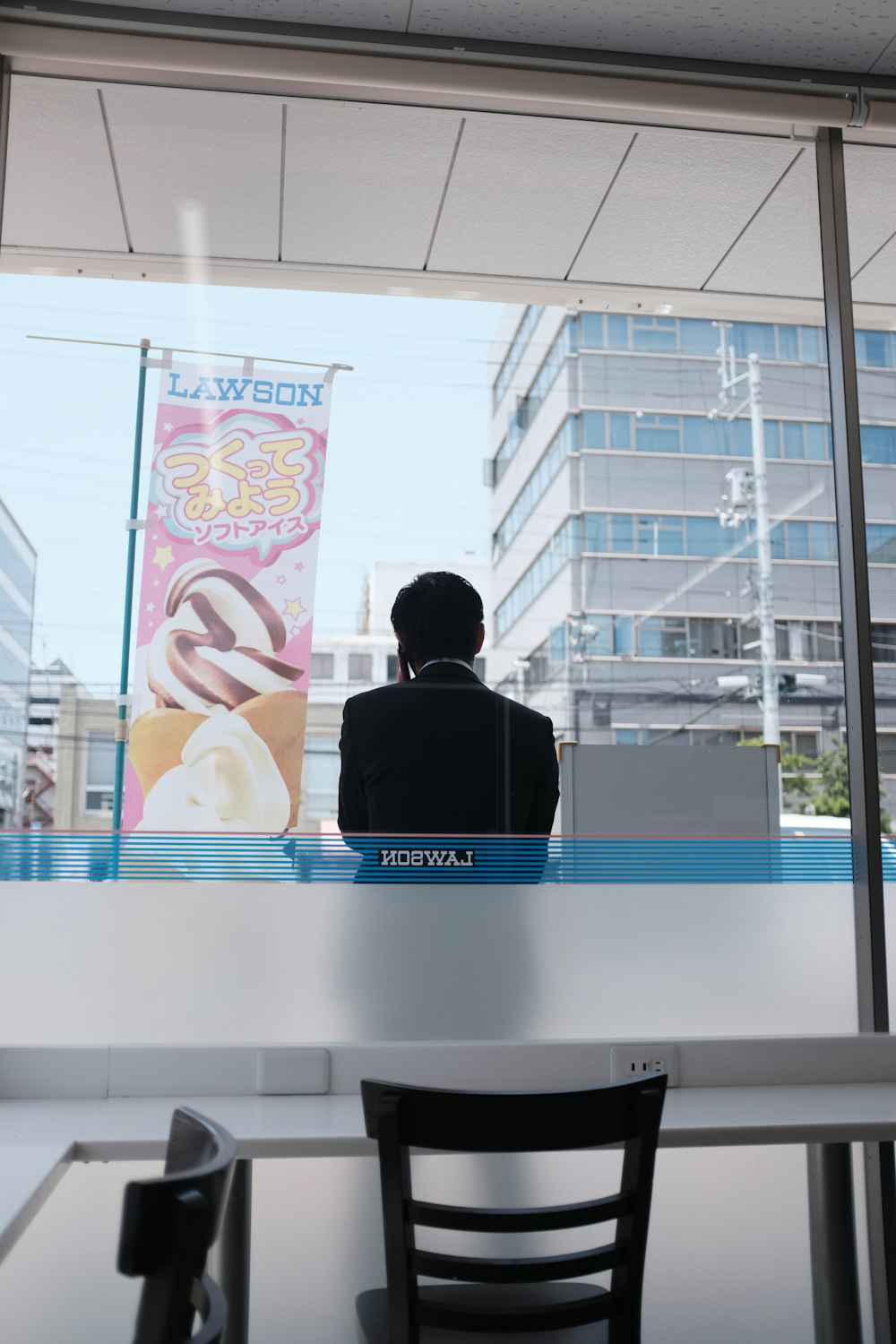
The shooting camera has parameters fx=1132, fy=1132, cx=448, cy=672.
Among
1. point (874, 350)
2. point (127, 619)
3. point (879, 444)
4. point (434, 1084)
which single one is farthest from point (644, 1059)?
point (874, 350)

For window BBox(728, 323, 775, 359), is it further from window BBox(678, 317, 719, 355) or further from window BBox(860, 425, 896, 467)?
window BBox(860, 425, 896, 467)

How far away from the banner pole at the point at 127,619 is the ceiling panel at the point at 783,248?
1506 mm

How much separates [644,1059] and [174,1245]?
1.65m

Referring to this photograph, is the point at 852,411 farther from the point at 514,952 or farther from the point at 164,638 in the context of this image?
the point at 164,638

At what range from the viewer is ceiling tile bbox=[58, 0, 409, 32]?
2.62 m

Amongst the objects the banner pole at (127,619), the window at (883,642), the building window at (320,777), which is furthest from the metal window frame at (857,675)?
the banner pole at (127,619)

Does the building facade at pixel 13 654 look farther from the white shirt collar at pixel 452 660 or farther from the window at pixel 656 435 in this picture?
the window at pixel 656 435

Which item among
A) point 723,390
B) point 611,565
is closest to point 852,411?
point 723,390

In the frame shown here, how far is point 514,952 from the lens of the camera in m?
2.63

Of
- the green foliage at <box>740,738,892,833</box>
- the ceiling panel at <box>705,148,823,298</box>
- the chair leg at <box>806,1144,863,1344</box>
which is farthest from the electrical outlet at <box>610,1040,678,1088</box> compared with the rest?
the ceiling panel at <box>705,148,823,298</box>

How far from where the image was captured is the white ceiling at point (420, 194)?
9.12 ft

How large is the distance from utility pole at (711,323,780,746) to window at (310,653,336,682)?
1.04 metres

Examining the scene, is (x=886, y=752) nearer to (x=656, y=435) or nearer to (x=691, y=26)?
(x=656, y=435)

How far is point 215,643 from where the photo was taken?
2.71 meters
